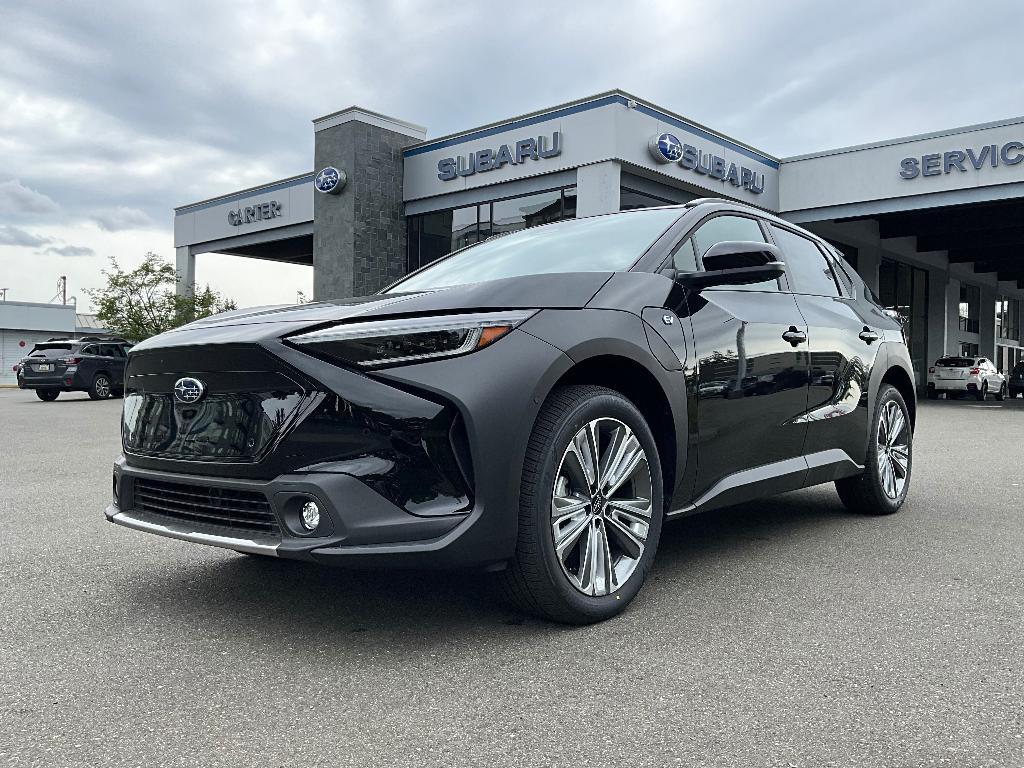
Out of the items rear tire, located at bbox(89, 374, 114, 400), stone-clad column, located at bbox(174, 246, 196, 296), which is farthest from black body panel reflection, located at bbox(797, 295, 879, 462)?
stone-clad column, located at bbox(174, 246, 196, 296)

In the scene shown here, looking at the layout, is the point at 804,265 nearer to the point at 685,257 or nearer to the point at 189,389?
the point at 685,257

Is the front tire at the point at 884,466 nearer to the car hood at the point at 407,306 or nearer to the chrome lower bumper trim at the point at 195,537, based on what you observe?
the car hood at the point at 407,306

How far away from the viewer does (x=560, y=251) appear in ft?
12.7

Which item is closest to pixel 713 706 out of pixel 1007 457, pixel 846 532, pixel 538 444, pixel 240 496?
pixel 538 444

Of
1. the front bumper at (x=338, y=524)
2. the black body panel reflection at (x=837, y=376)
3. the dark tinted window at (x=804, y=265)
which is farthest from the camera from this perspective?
the dark tinted window at (x=804, y=265)

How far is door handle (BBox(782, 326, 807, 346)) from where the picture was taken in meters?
4.13

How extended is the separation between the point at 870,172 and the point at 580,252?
20.2m

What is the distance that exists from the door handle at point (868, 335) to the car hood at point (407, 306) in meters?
2.25

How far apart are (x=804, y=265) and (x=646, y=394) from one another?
6.13 ft

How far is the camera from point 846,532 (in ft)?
15.5

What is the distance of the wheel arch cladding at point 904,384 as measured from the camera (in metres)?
5.41

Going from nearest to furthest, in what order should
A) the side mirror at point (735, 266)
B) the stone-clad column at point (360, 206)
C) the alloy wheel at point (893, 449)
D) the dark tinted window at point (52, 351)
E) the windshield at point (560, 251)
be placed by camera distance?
the side mirror at point (735, 266) < the windshield at point (560, 251) < the alloy wheel at point (893, 449) < the dark tinted window at point (52, 351) < the stone-clad column at point (360, 206)

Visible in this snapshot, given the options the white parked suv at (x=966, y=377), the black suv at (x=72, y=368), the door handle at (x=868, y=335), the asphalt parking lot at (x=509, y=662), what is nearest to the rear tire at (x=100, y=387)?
the black suv at (x=72, y=368)

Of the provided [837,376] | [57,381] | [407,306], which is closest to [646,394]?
[407,306]
